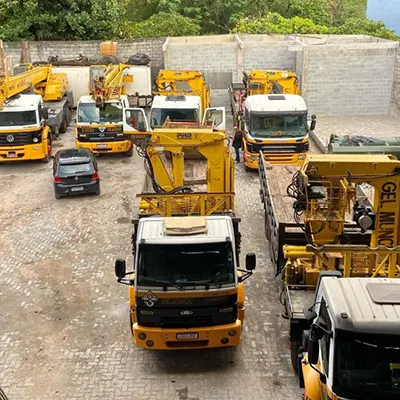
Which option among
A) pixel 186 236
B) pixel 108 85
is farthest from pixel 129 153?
pixel 186 236

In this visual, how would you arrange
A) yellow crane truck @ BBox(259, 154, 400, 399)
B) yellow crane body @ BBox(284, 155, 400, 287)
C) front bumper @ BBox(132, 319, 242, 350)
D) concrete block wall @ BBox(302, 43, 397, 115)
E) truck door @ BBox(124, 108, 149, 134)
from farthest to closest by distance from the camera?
concrete block wall @ BBox(302, 43, 397, 115) < truck door @ BBox(124, 108, 149, 134) < yellow crane body @ BBox(284, 155, 400, 287) < yellow crane truck @ BBox(259, 154, 400, 399) < front bumper @ BBox(132, 319, 242, 350)

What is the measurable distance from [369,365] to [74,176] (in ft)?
45.1

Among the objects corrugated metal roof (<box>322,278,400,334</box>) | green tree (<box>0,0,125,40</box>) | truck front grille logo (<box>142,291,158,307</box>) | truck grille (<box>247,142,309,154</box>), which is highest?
green tree (<box>0,0,125,40</box>)

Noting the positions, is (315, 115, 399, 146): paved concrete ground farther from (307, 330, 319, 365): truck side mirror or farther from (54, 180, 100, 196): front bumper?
(307, 330, 319, 365): truck side mirror

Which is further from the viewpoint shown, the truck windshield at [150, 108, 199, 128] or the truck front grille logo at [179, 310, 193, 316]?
the truck windshield at [150, 108, 199, 128]

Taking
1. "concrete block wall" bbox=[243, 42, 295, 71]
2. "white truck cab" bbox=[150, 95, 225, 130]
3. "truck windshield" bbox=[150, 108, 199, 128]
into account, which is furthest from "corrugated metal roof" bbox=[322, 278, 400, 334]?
"concrete block wall" bbox=[243, 42, 295, 71]

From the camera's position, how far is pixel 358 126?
26859 mm

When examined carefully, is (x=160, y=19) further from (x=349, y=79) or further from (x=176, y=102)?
(x=176, y=102)

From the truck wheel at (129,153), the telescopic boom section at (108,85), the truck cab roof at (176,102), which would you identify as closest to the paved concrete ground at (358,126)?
the truck cab roof at (176,102)

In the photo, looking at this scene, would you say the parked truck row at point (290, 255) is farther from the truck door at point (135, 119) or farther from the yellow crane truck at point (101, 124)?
the yellow crane truck at point (101, 124)

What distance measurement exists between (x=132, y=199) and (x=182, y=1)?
1352 inches

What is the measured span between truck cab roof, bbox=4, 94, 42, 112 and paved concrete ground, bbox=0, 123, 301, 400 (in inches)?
190

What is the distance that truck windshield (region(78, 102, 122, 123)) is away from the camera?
2236 cm

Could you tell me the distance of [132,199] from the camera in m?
18.6
